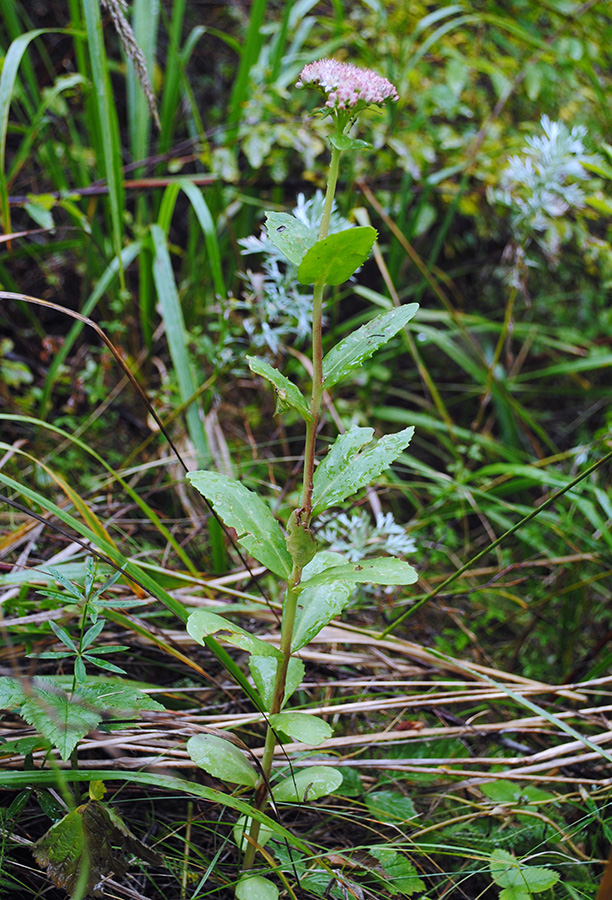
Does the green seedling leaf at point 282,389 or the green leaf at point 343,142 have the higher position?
the green leaf at point 343,142

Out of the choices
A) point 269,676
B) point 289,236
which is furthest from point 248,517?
point 289,236

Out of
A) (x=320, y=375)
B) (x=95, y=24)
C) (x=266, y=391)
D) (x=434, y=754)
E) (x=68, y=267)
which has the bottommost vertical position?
(x=434, y=754)

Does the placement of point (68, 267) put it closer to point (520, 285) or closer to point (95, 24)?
point (95, 24)

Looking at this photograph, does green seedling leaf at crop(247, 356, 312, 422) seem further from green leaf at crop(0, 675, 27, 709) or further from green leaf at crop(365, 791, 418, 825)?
green leaf at crop(365, 791, 418, 825)

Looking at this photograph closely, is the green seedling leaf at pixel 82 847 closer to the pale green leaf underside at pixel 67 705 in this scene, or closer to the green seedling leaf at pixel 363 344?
the pale green leaf underside at pixel 67 705

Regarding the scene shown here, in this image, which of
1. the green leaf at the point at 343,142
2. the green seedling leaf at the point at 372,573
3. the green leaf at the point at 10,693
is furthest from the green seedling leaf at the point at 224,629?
the green leaf at the point at 343,142

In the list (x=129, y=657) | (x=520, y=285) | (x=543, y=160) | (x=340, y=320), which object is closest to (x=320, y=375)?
(x=129, y=657)
